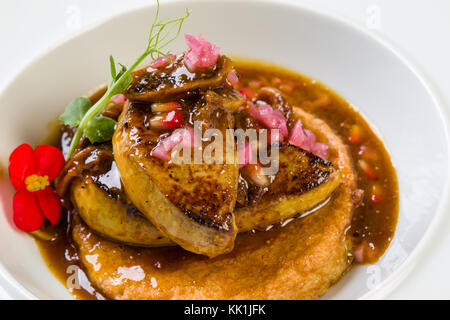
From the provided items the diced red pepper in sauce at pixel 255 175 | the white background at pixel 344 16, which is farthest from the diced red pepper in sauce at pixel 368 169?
the diced red pepper in sauce at pixel 255 175

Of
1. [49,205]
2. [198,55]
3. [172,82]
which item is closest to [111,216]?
[49,205]

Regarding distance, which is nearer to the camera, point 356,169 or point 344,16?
point 356,169

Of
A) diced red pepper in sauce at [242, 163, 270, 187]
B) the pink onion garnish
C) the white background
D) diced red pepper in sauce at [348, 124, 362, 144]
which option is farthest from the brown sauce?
the pink onion garnish

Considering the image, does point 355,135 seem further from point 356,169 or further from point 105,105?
point 105,105

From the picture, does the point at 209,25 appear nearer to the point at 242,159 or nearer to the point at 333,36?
the point at 333,36

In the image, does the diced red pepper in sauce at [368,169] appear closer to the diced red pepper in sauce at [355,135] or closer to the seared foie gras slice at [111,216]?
the diced red pepper in sauce at [355,135]
